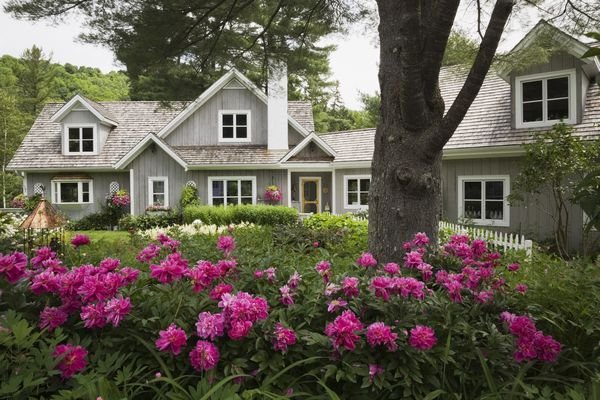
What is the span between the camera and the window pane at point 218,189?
60.7 ft

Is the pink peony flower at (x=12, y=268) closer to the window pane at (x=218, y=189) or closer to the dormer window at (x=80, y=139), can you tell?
the window pane at (x=218, y=189)

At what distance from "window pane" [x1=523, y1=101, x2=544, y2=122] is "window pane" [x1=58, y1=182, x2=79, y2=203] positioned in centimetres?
1929

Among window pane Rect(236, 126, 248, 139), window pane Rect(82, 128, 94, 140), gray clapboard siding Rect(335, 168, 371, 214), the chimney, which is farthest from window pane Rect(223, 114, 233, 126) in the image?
window pane Rect(82, 128, 94, 140)

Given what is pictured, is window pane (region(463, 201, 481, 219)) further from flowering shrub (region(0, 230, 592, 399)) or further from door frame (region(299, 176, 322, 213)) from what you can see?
flowering shrub (region(0, 230, 592, 399))

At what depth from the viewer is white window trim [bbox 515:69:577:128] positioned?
11.3 meters

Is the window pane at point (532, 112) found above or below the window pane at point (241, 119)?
below

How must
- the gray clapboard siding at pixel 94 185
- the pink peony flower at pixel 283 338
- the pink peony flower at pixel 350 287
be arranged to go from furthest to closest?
the gray clapboard siding at pixel 94 185 < the pink peony flower at pixel 350 287 < the pink peony flower at pixel 283 338

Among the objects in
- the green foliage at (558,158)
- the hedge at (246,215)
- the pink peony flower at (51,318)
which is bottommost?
the hedge at (246,215)

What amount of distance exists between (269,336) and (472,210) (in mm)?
13002

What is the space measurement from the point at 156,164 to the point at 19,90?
23.2 meters

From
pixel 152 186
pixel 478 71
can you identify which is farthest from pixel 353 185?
pixel 478 71

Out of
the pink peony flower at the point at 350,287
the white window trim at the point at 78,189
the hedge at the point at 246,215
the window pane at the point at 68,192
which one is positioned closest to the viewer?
the pink peony flower at the point at 350,287

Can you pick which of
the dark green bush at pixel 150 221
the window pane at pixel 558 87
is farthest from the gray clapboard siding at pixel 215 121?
the window pane at pixel 558 87

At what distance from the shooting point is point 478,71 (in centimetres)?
308
